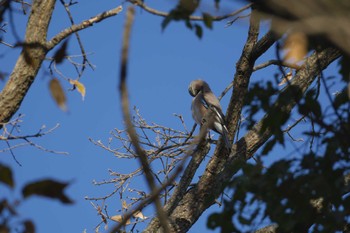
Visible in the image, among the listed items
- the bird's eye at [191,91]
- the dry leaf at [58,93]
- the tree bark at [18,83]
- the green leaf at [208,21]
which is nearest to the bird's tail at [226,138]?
the tree bark at [18,83]

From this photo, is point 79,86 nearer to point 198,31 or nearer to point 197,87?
point 198,31

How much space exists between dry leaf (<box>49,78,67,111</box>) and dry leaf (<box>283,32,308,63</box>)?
821mm

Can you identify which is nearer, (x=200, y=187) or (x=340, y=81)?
(x=340, y=81)

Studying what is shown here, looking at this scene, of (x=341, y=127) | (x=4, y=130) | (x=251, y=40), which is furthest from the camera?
(x=251, y=40)

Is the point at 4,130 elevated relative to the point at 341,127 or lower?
elevated

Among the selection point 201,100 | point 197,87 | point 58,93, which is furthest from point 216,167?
point 197,87

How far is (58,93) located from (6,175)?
588 mm

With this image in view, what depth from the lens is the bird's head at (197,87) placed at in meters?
9.22

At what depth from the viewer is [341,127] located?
2477 millimetres

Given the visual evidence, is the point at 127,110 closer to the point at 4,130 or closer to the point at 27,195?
the point at 27,195

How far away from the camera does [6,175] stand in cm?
148

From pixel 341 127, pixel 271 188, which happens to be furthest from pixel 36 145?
pixel 341 127

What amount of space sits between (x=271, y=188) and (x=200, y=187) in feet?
7.97

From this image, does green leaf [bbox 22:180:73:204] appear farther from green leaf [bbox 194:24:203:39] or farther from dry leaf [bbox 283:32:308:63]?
green leaf [bbox 194:24:203:39]
